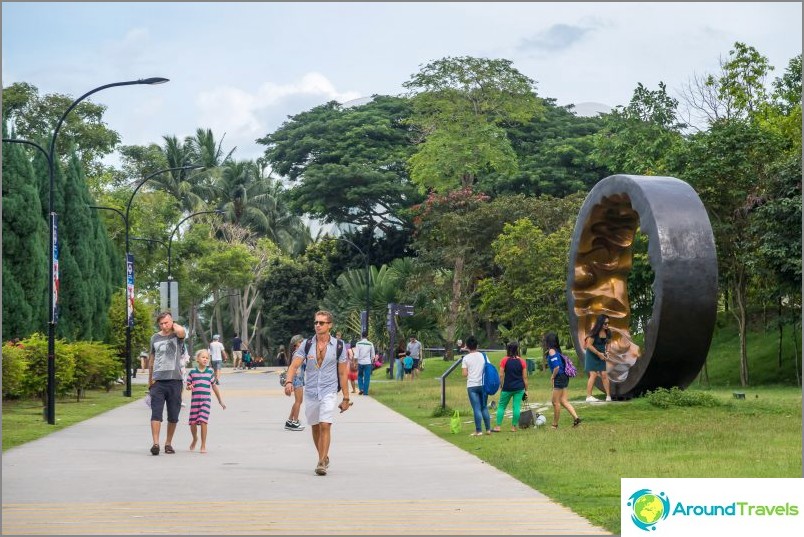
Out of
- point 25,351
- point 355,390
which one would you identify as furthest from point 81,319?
point 25,351

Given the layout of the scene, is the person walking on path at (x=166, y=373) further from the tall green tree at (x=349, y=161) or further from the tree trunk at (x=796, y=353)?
the tall green tree at (x=349, y=161)

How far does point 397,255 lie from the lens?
227ft

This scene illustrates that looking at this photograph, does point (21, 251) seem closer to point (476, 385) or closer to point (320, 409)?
point (476, 385)

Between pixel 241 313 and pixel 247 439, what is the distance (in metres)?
63.5

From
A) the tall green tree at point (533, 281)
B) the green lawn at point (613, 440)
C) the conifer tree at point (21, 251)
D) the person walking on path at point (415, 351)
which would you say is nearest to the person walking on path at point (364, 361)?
the green lawn at point (613, 440)

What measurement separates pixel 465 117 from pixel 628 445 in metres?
45.2

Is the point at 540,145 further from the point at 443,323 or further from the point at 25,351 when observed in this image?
the point at 25,351

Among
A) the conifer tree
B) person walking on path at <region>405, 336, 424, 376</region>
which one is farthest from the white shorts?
person walking on path at <region>405, 336, 424, 376</region>

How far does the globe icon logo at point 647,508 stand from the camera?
9523 millimetres

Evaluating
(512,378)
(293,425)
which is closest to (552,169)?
(293,425)

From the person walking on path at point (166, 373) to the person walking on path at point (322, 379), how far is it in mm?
2968

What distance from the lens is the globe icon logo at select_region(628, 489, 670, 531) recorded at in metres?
9.52

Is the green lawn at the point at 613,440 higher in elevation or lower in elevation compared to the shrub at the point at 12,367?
lower

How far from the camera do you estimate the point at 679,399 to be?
24.1 m
